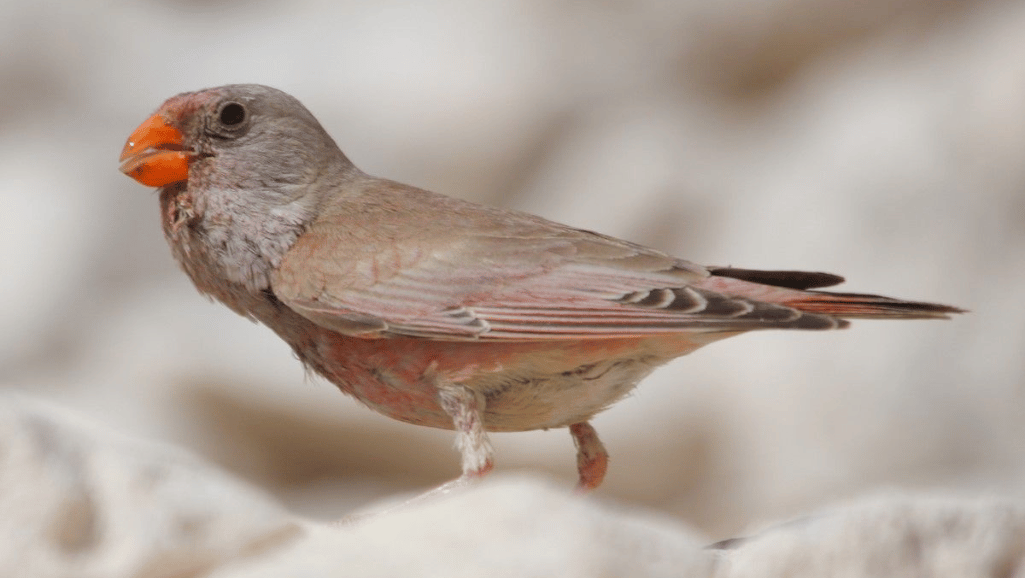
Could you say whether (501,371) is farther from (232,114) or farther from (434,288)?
(232,114)

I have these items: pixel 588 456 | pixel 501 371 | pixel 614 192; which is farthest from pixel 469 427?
pixel 614 192

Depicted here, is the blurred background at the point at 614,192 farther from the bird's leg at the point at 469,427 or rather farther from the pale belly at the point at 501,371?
the bird's leg at the point at 469,427

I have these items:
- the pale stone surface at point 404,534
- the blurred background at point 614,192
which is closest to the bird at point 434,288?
the pale stone surface at point 404,534

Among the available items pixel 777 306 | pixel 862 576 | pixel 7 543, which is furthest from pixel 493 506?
pixel 777 306

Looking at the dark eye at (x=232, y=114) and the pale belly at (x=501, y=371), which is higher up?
the dark eye at (x=232, y=114)

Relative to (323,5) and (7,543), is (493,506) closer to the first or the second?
(7,543)

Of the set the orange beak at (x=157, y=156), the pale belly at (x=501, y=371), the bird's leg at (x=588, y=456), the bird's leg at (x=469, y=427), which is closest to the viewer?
the bird's leg at (x=469, y=427)


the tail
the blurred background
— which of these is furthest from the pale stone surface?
the blurred background
